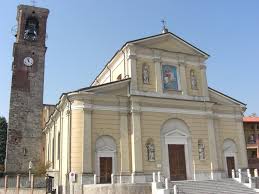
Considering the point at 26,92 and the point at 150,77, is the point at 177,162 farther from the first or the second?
the point at 26,92

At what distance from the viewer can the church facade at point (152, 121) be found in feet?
70.2

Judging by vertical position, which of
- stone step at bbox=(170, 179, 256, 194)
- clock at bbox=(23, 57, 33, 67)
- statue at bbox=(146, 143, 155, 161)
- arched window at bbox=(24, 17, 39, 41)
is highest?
arched window at bbox=(24, 17, 39, 41)

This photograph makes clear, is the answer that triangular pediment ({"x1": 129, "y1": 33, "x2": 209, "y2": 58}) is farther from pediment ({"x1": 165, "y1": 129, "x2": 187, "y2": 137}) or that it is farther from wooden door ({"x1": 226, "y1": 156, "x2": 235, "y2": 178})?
wooden door ({"x1": 226, "y1": 156, "x2": 235, "y2": 178})

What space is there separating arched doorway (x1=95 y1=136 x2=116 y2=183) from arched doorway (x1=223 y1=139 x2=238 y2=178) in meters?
9.83

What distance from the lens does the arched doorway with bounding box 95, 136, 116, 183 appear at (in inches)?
832

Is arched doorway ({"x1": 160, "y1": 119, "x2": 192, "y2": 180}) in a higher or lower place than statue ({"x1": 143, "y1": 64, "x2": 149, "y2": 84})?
lower

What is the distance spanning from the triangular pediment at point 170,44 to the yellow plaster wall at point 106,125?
651cm

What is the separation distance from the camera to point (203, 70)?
2658 cm

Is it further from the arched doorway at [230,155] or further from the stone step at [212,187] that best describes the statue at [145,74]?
the arched doorway at [230,155]

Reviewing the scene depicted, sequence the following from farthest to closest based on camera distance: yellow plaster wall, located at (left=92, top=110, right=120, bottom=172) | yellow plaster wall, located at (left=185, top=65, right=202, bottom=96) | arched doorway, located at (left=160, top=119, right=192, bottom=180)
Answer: yellow plaster wall, located at (left=185, top=65, right=202, bottom=96)
arched doorway, located at (left=160, top=119, right=192, bottom=180)
yellow plaster wall, located at (left=92, top=110, right=120, bottom=172)

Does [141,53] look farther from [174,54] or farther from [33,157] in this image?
[33,157]

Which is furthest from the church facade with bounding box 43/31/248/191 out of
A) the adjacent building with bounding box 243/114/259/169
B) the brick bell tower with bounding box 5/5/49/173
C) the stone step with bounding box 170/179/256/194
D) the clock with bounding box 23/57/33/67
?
the adjacent building with bounding box 243/114/259/169

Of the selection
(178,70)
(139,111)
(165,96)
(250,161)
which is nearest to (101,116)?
(139,111)

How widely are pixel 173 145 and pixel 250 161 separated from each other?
14.0 metres
